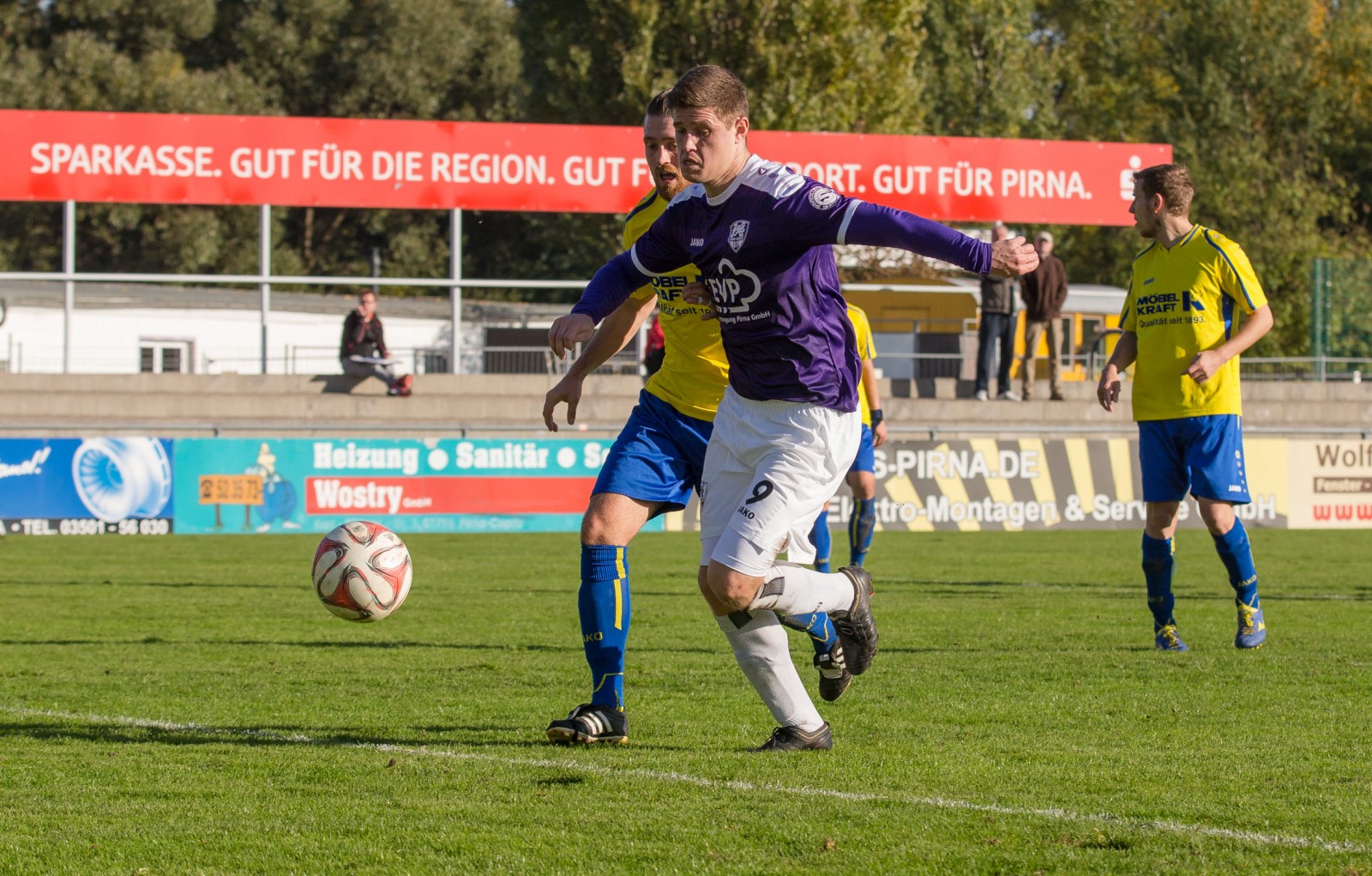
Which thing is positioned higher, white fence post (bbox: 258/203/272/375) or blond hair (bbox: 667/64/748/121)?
white fence post (bbox: 258/203/272/375)

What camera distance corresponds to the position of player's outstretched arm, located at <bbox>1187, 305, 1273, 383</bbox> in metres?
7.46

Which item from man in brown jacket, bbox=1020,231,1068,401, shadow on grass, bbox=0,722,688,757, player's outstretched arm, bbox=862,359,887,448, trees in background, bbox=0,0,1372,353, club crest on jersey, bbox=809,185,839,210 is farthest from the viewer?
trees in background, bbox=0,0,1372,353

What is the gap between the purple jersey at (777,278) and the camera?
4.96 metres

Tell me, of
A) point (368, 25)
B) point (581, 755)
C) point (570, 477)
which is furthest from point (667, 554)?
point (368, 25)

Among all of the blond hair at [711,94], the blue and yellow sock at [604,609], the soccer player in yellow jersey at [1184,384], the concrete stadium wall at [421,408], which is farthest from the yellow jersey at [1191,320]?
the concrete stadium wall at [421,408]

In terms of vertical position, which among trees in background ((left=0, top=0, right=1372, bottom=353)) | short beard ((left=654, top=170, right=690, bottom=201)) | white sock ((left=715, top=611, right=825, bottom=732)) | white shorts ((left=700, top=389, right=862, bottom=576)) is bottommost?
white sock ((left=715, top=611, right=825, bottom=732))

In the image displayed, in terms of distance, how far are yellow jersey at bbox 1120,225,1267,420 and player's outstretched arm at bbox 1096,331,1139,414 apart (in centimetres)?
12

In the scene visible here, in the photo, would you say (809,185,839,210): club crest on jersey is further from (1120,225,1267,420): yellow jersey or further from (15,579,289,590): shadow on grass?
(15,579,289,590): shadow on grass

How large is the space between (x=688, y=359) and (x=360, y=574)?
60.6 inches

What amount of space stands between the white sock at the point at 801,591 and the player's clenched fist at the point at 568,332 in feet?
3.13

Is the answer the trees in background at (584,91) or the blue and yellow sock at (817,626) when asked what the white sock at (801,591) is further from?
the trees in background at (584,91)

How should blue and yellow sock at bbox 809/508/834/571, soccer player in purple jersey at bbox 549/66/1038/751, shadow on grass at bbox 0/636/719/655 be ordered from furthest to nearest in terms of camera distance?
blue and yellow sock at bbox 809/508/834/571 < shadow on grass at bbox 0/636/719/655 < soccer player in purple jersey at bbox 549/66/1038/751

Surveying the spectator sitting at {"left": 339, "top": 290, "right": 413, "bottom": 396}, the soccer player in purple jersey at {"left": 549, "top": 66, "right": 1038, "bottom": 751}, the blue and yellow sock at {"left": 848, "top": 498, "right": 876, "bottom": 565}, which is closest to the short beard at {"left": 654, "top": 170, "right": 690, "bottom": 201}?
the soccer player in purple jersey at {"left": 549, "top": 66, "right": 1038, "bottom": 751}

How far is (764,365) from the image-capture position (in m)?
5.12
